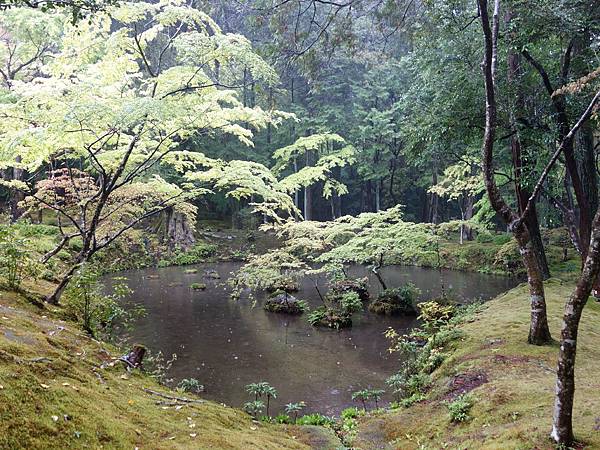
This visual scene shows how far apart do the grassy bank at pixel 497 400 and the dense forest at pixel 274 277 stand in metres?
0.03

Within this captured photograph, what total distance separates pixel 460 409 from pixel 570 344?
185 cm

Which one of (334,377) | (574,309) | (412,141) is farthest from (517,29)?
(334,377)

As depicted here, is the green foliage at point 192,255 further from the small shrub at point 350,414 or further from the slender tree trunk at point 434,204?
the small shrub at point 350,414

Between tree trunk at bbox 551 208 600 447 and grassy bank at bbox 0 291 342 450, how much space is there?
2.06 metres

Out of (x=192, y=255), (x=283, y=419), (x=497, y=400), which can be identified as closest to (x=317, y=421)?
(x=283, y=419)

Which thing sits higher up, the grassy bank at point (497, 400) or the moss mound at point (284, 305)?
the grassy bank at point (497, 400)

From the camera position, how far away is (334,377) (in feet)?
26.3

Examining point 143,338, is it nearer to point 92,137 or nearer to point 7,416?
point 92,137

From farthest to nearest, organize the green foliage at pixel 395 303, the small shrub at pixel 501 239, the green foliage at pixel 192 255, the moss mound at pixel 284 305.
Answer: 1. the green foliage at pixel 192 255
2. the small shrub at pixel 501 239
3. the moss mound at pixel 284 305
4. the green foliage at pixel 395 303

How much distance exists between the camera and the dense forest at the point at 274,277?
12.1 feet

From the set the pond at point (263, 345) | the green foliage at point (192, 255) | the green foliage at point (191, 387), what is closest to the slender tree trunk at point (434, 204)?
the pond at point (263, 345)

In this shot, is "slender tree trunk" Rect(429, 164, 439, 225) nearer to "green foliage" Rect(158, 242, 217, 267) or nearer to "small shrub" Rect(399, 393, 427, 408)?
"green foliage" Rect(158, 242, 217, 267)

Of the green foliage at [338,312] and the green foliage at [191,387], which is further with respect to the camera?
the green foliage at [338,312]

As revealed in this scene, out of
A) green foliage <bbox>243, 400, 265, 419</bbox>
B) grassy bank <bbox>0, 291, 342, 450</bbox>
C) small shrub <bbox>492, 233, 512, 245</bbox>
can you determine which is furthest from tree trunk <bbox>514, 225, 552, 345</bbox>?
small shrub <bbox>492, 233, 512, 245</bbox>
